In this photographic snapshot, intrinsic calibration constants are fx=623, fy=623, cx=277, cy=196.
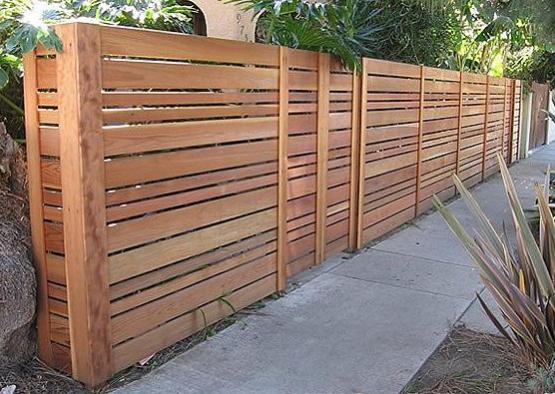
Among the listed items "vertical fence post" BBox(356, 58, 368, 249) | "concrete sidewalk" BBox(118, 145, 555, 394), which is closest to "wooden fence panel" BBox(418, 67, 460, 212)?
"vertical fence post" BBox(356, 58, 368, 249)

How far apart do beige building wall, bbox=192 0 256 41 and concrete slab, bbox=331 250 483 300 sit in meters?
2.79

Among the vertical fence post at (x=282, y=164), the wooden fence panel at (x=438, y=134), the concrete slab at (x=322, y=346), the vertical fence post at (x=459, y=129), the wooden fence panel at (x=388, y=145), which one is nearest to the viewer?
the concrete slab at (x=322, y=346)

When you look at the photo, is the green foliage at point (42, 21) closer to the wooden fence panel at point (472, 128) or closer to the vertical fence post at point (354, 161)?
the vertical fence post at point (354, 161)

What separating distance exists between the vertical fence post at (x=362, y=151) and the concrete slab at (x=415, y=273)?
0.29 meters

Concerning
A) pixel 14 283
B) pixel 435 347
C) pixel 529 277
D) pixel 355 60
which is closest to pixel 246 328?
pixel 435 347

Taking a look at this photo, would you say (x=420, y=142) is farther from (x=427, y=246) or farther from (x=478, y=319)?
(x=478, y=319)

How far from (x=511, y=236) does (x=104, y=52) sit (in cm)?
491

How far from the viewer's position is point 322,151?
499 centimetres

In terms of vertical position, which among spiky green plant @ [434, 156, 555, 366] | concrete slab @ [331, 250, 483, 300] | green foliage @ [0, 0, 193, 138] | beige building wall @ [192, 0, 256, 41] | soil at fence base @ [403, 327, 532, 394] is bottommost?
soil at fence base @ [403, 327, 532, 394]

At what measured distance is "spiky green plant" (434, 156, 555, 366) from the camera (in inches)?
118

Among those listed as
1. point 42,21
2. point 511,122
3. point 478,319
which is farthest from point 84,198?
point 511,122

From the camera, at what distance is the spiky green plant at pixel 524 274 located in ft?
9.82

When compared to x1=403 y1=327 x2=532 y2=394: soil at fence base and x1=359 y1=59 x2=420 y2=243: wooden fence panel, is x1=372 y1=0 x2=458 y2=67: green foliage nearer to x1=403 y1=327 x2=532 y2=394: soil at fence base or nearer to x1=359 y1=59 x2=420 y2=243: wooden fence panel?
x1=359 y1=59 x2=420 y2=243: wooden fence panel

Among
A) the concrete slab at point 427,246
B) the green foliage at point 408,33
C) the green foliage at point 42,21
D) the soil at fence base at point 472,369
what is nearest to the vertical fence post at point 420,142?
the concrete slab at point 427,246
